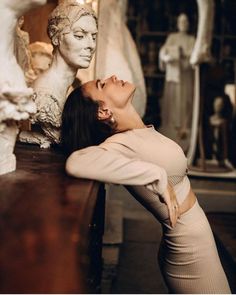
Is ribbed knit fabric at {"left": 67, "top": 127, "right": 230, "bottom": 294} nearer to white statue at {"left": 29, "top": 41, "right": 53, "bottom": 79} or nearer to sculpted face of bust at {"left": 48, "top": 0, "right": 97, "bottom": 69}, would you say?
sculpted face of bust at {"left": 48, "top": 0, "right": 97, "bottom": 69}

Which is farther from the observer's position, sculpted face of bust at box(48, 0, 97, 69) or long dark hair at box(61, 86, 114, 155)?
sculpted face of bust at box(48, 0, 97, 69)

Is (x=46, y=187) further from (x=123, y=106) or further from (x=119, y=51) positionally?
(x=119, y=51)

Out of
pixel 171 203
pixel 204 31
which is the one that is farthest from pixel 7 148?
pixel 204 31

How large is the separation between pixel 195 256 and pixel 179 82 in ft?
16.8

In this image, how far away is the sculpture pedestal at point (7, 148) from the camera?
50.9 inches

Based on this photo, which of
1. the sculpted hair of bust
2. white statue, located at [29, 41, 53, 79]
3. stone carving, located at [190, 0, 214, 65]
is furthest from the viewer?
stone carving, located at [190, 0, 214, 65]

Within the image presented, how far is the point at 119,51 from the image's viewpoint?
2770 mm

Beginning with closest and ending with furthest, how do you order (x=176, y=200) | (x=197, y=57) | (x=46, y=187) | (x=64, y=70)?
(x=46, y=187) → (x=176, y=200) → (x=64, y=70) → (x=197, y=57)

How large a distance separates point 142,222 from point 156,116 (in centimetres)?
337

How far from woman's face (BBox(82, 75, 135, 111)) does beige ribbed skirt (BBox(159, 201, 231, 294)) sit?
1.57ft

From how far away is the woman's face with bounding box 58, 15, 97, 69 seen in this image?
5.61ft

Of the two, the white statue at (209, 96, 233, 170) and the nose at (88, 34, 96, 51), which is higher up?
the nose at (88, 34, 96, 51)

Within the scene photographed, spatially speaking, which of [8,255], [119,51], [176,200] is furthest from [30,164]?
[119,51]

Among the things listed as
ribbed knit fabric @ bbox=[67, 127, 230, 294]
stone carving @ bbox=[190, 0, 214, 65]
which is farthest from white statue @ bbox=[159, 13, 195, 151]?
ribbed knit fabric @ bbox=[67, 127, 230, 294]
